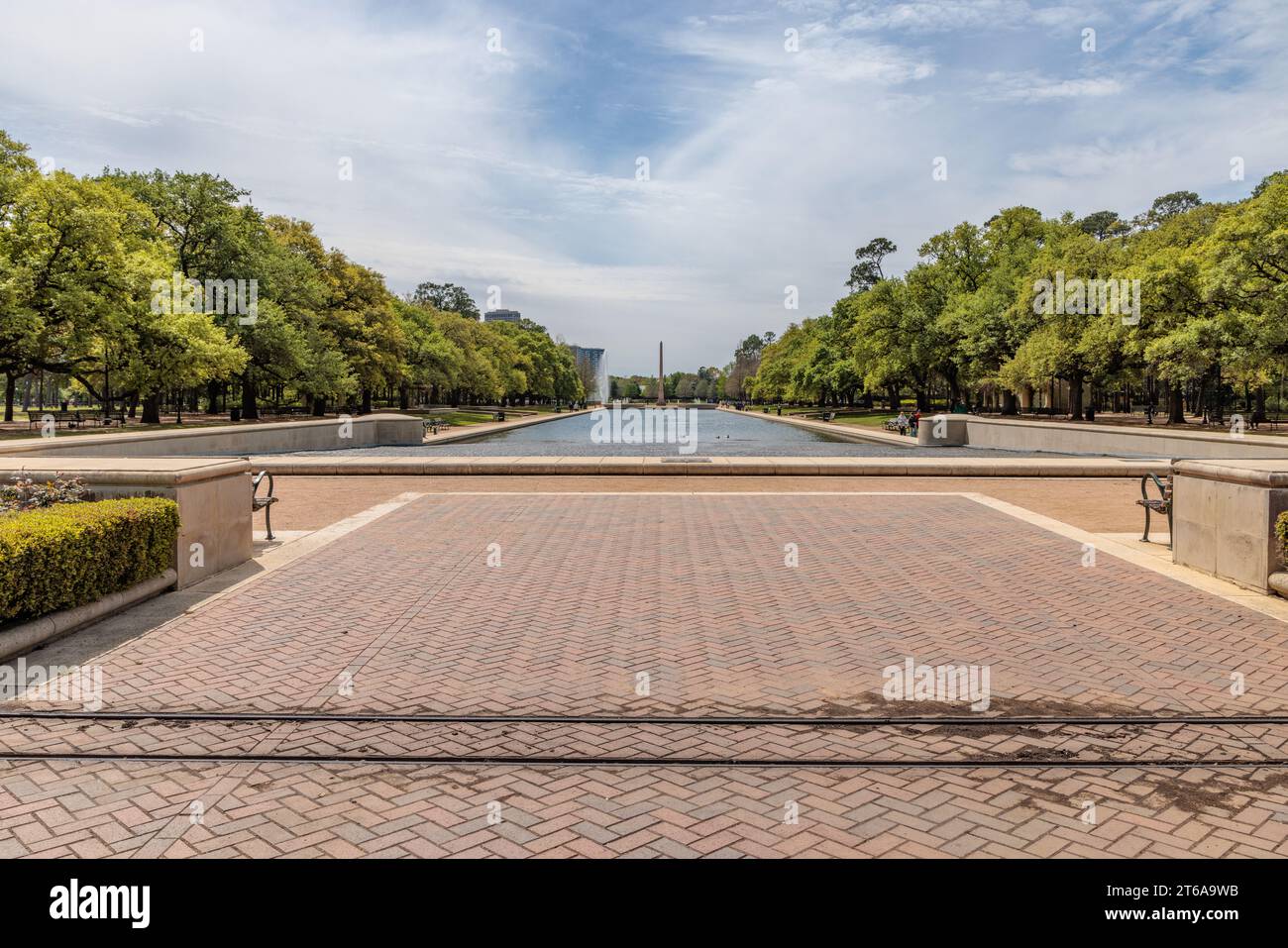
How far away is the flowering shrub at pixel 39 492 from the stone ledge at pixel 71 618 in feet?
3.91

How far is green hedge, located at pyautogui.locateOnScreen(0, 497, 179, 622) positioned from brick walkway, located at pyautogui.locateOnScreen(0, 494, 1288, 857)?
0.77m

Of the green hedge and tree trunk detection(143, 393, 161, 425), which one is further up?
tree trunk detection(143, 393, 161, 425)

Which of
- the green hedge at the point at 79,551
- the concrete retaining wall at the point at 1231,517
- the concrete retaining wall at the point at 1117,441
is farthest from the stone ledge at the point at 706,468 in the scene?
the green hedge at the point at 79,551

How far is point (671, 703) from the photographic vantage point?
18.4 feet

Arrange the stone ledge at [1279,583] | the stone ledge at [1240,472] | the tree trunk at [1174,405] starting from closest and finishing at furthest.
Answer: the stone ledge at [1279,583] < the stone ledge at [1240,472] < the tree trunk at [1174,405]

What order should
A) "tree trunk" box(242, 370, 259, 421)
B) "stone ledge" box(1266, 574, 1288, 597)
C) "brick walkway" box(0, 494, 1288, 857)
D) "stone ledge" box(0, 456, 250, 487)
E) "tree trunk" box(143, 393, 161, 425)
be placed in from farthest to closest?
"tree trunk" box(242, 370, 259, 421) → "tree trunk" box(143, 393, 161, 425) → "stone ledge" box(0, 456, 250, 487) → "stone ledge" box(1266, 574, 1288, 597) → "brick walkway" box(0, 494, 1288, 857)

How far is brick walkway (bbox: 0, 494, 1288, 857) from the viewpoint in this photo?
3922 mm

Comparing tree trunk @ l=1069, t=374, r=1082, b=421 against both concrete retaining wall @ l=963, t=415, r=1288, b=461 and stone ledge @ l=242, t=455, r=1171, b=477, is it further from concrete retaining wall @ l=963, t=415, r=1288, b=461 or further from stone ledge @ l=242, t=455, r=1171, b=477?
stone ledge @ l=242, t=455, r=1171, b=477

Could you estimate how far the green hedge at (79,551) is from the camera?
671 cm

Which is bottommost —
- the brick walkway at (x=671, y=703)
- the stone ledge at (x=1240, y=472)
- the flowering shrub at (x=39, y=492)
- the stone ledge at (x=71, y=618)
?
the brick walkway at (x=671, y=703)

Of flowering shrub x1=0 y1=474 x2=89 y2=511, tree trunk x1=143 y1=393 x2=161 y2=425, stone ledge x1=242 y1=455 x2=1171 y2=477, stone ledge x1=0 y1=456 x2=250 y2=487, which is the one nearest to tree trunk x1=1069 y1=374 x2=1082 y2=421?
stone ledge x1=242 y1=455 x2=1171 y2=477

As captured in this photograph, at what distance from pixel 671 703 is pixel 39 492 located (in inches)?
267

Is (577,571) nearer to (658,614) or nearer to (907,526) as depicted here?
(658,614)

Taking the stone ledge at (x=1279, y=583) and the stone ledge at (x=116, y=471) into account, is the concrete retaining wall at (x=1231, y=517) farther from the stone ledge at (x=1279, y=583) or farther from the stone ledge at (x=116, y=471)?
the stone ledge at (x=116, y=471)
